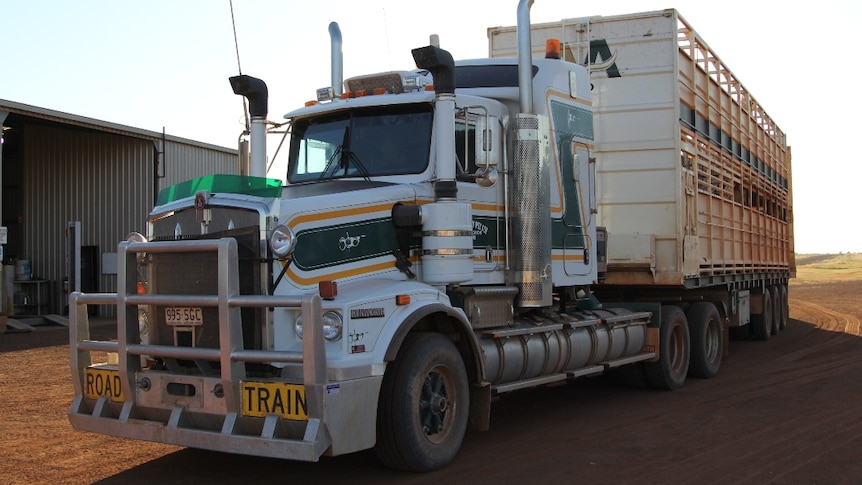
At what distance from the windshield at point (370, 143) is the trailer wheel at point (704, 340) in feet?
20.2

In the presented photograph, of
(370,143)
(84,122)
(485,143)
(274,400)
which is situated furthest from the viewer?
(84,122)

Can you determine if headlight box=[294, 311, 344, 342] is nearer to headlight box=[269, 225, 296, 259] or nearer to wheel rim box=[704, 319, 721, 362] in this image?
headlight box=[269, 225, 296, 259]

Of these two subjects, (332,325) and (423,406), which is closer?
(332,325)

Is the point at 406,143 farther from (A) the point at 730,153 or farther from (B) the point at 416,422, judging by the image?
(A) the point at 730,153

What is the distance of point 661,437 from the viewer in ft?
25.2

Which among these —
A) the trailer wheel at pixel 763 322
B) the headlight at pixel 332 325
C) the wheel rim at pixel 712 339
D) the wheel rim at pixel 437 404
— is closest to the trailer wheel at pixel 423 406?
the wheel rim at pixel 437 404

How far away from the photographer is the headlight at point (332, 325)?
5645mm

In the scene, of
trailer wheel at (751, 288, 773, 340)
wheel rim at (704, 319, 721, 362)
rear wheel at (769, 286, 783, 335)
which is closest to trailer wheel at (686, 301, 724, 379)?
wheel rim at (704, 319, 721, 362)

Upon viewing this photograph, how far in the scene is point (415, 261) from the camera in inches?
270

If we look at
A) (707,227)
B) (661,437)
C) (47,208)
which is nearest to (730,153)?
(707,227)

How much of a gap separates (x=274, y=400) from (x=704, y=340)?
7867mm

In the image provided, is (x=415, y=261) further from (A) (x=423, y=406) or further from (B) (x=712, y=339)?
(B) (x=712, y=339)

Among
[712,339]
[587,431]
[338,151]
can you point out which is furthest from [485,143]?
[712,339]

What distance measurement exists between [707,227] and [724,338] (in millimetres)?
1909
